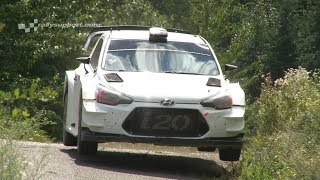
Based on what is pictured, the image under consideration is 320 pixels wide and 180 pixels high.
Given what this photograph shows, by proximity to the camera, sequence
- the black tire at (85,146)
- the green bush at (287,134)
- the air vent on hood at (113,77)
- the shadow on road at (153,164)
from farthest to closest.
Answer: the black tire at (85,146) < the air vent on hood at (113,77) < the shadow on road at (153,164) < the green bush at (287,134)

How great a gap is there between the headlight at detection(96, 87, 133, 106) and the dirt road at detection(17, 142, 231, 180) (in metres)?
0.74

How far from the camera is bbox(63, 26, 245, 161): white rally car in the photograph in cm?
1038

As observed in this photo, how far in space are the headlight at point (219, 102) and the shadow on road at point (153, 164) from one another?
0.78 meters

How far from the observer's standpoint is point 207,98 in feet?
34.2

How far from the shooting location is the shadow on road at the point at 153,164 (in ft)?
34.5

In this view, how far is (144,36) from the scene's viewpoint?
12.1 meters

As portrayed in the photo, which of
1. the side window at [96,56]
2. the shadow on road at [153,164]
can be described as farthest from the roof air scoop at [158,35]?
the shadow on road at [153,164]

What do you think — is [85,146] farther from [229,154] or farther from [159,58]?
[229,154]

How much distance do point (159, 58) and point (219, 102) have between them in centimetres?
142

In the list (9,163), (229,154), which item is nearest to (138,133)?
(229,154)

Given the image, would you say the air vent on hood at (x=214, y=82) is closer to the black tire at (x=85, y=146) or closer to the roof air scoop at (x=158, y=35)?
the roof air scoop at (x=158, y=35)

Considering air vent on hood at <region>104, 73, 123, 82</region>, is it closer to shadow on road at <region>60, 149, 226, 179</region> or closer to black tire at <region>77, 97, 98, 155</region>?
black tire at <region>77, 97, 98, 155</region>

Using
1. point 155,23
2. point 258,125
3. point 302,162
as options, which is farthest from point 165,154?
point 155,23

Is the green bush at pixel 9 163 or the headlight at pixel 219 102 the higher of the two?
the green bush at pixel 9 163
